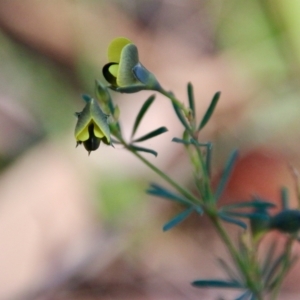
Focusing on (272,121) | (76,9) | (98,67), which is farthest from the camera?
(76,9)

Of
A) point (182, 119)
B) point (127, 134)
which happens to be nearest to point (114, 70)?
point (182, 119)

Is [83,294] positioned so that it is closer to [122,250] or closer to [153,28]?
[122,250]

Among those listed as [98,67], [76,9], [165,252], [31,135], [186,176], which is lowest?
[165,252]

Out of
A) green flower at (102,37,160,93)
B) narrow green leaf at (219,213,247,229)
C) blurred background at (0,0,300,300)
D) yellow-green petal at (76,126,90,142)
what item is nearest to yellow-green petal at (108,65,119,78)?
green flower at (102,37,160,93)

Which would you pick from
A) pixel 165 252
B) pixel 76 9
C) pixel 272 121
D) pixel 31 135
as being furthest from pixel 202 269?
pixel 76 9

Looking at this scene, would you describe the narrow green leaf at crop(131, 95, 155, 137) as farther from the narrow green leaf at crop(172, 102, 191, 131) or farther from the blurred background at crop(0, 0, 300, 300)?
the blurred background at crop(0, 0, 300, 300)

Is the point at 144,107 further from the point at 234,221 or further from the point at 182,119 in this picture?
the point at 234,221

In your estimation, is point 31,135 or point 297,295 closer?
point 297,295
